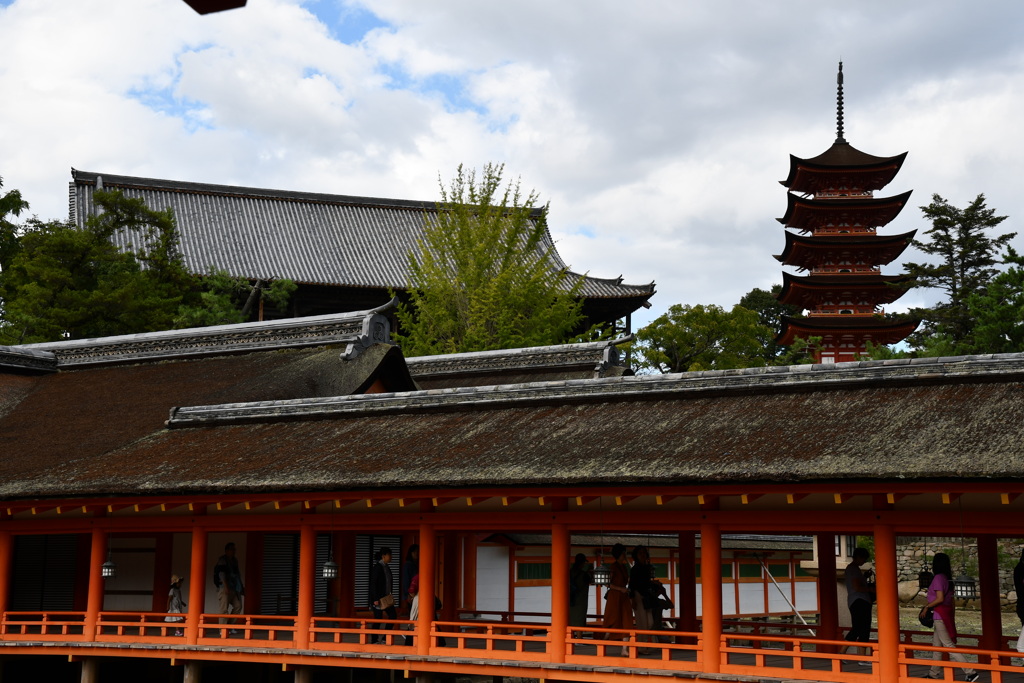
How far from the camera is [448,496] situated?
52.5 feet

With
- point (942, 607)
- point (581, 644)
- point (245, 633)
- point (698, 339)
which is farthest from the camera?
point (698, 339)

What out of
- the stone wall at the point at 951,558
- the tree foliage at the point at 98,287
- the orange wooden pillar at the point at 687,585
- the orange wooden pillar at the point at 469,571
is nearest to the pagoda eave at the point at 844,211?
the stone wall at the point at 951,558

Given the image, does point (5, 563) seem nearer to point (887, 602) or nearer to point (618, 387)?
point (618, 387)

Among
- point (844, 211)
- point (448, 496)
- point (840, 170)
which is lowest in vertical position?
point (448, 496)

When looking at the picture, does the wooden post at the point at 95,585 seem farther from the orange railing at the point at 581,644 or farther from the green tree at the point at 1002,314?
the green tree at the point at 1002,314

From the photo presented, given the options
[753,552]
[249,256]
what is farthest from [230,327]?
[249,256]

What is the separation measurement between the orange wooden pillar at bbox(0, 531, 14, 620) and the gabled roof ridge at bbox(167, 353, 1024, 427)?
3.42 m

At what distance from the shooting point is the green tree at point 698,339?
48031 millimetres

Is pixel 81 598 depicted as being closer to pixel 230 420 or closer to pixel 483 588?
pixel 230 420

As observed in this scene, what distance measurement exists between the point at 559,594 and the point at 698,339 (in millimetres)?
33479

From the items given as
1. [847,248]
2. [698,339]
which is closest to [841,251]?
[847,248]

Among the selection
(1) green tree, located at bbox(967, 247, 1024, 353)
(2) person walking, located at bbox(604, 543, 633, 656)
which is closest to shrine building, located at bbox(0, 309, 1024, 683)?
(2) person walking, located at bbox(604, 543, 633, 656)

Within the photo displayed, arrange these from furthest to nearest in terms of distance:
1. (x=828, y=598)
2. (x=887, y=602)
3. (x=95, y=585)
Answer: (x=95, y=585) → (x=828, y=598) → (x=887, y=602)

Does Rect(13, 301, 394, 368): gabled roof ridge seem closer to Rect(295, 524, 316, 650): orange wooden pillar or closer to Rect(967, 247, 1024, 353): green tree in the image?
Rect(295, 524, 316, 650): orange wooden pillar
